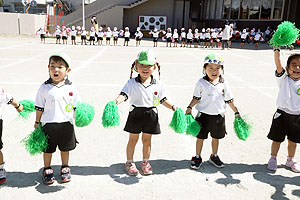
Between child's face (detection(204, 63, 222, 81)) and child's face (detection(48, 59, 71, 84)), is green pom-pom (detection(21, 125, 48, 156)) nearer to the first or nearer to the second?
child's face (detection(48, 59, 71, 84))

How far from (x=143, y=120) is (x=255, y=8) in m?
29.6

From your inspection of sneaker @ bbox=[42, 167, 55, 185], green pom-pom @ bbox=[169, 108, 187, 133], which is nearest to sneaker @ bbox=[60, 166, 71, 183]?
sneaker @ bbox=[42, 167, 55, 185]

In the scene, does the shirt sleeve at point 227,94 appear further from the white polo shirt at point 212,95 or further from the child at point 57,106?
the child at point 57,106

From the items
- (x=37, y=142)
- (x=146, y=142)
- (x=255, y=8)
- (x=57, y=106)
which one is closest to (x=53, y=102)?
(x=57, y=106)

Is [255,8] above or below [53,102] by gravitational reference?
above

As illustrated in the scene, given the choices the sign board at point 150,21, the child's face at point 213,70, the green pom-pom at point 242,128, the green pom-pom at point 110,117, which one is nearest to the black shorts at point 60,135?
the green pom-pom at point 110,117

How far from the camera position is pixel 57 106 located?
3066 mm

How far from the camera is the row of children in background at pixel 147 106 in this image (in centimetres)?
307

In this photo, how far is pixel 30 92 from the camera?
712 cm

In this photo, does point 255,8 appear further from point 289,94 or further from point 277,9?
point 289,94

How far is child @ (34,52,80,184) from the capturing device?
3.04 m

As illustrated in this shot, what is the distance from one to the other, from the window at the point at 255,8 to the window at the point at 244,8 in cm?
42

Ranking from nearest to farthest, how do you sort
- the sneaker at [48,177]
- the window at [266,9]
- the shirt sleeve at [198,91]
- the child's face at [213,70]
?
1. the sneaker at [48,177]
2. the child's face at [213,70]
3. the shirt sleeve at [198,91]
4. the window at [266,9]

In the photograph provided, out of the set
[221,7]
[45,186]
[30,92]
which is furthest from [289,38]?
[221,7]
